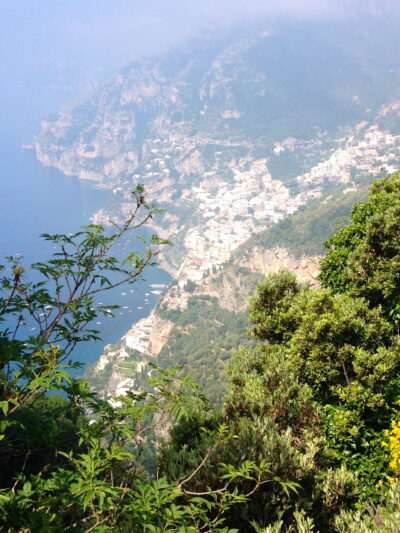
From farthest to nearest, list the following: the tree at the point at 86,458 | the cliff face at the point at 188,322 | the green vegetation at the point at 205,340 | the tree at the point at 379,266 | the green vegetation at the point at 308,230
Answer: the green vegetation at the point at 308,230 < the cliff face at the point at 188,322 < the green vegetation at the point at 205,340 < the tree at the point at 379,266 < the tree at the point at 86,458

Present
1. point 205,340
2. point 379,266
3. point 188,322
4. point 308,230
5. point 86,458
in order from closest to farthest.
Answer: point 86,458 → point 379,266 → point 205,340 → point 188,322 → point 308,230

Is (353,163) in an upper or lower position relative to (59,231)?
lower

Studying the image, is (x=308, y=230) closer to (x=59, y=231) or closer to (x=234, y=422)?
(x=59, y=231)

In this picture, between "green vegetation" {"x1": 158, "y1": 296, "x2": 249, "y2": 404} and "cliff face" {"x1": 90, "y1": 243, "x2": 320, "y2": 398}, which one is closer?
"green vegetation" {"x1": 158, "y1": 296, "x2": 249, "y2": 404}

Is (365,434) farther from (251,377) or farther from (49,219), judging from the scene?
(49,219)

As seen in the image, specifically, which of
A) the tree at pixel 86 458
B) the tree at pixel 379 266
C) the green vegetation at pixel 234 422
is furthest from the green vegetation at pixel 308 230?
the tree at pixel 86 458

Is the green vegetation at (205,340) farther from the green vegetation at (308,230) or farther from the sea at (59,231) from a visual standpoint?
the green vegetation at (308,230)

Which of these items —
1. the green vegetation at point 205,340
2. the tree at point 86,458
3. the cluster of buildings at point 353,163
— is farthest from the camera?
the cluster of buildings at point 353,163

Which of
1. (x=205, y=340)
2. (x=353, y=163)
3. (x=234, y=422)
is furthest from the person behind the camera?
(x=353, y=163)

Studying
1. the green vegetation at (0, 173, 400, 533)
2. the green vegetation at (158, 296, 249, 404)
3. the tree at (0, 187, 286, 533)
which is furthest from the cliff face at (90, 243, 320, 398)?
the tree at (0, 187, 286, 533)

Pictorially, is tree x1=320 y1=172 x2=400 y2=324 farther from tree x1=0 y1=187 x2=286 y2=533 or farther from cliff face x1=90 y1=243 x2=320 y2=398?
cliff face x1=90 y1=243 x2=320 y2=398

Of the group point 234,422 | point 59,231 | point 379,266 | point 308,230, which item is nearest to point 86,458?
point 234,422
